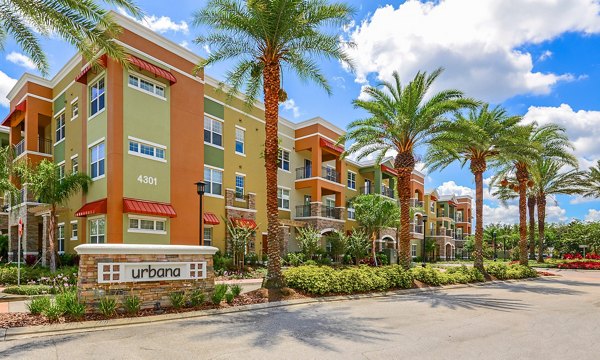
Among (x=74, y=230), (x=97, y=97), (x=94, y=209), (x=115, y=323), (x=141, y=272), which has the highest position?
(x=97, y=97)

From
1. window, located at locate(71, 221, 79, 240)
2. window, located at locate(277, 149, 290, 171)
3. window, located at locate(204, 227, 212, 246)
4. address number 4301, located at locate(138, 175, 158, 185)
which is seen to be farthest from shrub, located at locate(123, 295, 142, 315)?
window, located at locate(277, 149, 290, 171)

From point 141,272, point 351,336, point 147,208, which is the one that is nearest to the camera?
point 351,336

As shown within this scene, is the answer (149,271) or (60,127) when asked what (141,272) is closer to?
(149,271)

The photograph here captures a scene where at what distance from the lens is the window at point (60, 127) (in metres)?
24.6

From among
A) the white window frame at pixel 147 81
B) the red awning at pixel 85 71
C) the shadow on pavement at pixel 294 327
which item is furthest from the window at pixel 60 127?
the shadow on pavement at pixel 294 327

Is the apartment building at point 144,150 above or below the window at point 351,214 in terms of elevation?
above

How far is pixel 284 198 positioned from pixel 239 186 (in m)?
5.17

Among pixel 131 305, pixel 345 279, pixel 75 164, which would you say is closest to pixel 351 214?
pixel 345 279

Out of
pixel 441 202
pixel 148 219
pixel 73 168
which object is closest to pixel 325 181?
pixel 148 219

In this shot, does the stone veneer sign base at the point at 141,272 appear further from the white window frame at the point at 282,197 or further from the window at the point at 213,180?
the white window frame at the point at 282,197

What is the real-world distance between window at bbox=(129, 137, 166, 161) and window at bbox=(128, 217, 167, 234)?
10.5ft

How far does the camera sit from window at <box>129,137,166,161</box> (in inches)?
799

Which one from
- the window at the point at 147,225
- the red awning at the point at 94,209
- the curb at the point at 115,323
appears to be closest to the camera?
the curb at the point at 115,323

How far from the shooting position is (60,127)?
24844 mm
